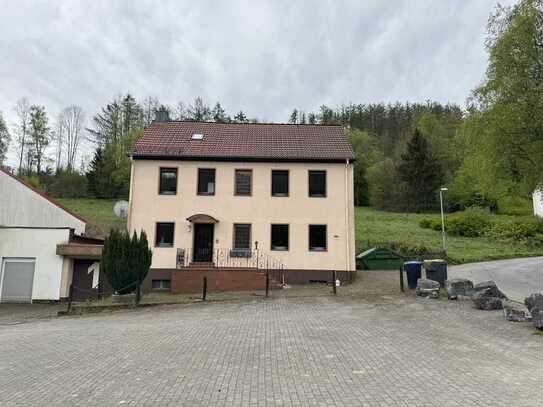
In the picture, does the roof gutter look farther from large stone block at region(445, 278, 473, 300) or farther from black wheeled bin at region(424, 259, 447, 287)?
large stone block at region(445, 278, 473, 300)

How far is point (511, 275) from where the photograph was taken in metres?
20.4

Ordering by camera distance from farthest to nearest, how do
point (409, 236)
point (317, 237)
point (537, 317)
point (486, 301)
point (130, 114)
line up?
point (130, 114) < point (409, 236) < point (317, 237) < point (486, 301) < point (537, 317)

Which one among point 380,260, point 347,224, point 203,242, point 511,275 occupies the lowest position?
point 511,275

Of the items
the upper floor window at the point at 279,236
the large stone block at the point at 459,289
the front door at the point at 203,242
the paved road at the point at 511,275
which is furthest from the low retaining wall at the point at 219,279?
the paved road at the point at 511,275

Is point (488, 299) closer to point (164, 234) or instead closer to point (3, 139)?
point (164, 234)

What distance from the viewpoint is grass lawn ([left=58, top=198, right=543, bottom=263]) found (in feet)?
96.0

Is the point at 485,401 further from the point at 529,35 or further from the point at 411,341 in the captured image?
the point at 529,35

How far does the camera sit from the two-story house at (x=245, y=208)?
20172 mm

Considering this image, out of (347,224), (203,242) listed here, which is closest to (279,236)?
(347,224)

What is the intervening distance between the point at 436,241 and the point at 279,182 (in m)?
17.5

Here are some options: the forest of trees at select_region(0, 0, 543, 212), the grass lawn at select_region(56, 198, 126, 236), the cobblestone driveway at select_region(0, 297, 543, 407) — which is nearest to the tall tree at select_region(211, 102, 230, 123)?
the forest of trees at select_region(0, 0, 543, 212)

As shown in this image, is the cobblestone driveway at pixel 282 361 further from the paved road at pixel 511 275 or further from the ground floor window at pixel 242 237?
the ground floor window at pixel 242 237

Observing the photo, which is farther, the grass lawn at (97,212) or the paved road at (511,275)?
the grass lawn at (97,212)

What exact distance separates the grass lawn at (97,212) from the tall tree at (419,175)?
3416cm
